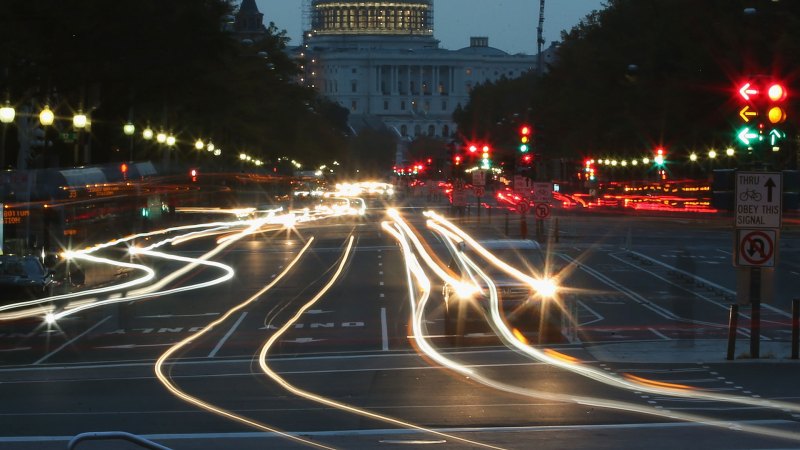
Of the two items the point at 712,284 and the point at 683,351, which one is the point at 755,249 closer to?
the point at 683,351

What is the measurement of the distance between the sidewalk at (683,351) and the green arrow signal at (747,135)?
328cm

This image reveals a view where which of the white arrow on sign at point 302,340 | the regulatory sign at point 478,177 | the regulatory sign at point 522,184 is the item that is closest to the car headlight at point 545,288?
the white arrow on sign at point 302,340

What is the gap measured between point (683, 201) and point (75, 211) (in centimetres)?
5362

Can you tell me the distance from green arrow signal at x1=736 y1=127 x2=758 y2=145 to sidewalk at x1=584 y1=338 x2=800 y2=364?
328cm

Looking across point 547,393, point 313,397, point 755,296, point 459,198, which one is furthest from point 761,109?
point 459,198

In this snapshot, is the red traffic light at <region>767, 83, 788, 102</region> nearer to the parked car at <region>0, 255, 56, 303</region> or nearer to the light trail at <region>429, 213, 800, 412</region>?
the light trail at <region>429, 213, 800, 412</region>

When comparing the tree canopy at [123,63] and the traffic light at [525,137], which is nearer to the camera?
the tree canopy at [123,63]

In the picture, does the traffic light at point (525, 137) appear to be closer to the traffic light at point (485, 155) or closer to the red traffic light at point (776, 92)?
the traffic light at point (485, 155)

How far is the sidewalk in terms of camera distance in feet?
66.9

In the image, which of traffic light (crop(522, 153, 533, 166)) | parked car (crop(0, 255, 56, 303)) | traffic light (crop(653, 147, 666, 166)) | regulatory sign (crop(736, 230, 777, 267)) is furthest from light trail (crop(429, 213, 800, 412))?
traffic light (crop(653, 147, 666, 166))

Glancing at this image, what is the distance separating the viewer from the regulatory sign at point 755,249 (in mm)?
20641

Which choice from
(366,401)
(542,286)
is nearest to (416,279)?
(542,286)

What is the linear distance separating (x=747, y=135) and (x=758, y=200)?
1.05 m

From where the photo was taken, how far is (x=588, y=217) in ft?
274
